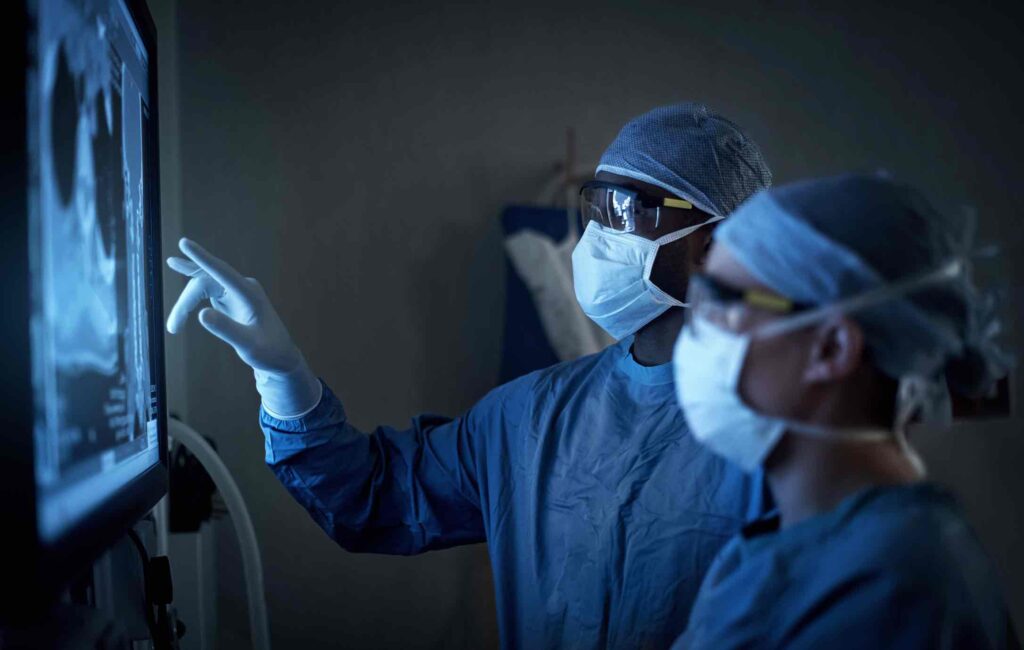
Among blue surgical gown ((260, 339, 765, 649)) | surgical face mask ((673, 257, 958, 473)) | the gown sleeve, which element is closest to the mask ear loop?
surgical face mask ((673, 257, 958, 473))

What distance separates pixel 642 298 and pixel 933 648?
71 centimetres

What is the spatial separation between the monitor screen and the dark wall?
1.23m

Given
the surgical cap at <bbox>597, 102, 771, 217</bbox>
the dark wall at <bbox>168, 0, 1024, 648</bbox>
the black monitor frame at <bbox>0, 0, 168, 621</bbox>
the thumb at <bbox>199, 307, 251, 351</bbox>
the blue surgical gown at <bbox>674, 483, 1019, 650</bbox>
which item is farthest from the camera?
the dark wall at <bbox>168, 0, 1024, 648</bbox>

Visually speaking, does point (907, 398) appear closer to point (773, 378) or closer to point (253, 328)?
point (773, 378)

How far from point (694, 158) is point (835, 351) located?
594mm

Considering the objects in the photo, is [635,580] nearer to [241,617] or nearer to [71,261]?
[71,261]

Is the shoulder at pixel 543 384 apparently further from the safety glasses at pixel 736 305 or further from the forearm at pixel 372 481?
the safety glasses at pixel 736 305

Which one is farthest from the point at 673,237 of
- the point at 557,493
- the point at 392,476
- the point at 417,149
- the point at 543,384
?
the point at 417,149

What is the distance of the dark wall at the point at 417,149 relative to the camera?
2.21 meters

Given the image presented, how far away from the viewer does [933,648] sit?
0.74m

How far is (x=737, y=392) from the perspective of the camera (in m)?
0.84

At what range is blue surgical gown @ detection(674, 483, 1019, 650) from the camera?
0.75 metres

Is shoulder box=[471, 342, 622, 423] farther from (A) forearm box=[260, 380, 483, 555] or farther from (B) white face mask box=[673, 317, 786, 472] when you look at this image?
(B) white face mask box=[673, 317, 786, 472]

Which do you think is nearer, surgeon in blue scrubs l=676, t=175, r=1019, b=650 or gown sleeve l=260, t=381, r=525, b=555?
surgeon in blue scrubs l=676, t=175, r=1019, b=650
